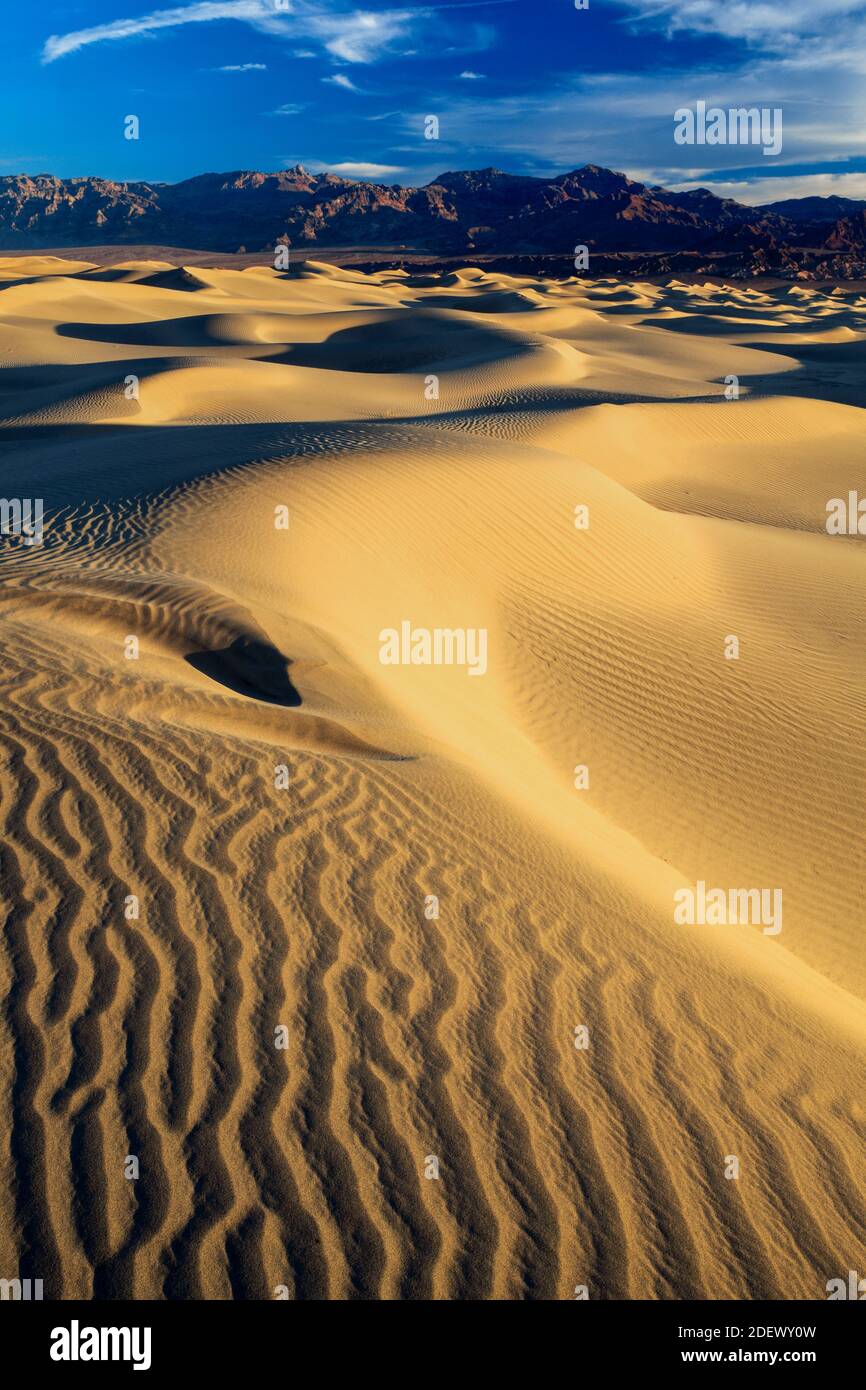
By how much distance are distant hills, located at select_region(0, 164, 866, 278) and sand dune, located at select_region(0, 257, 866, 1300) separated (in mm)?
92938

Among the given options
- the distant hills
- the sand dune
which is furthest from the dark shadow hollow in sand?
the distant hills

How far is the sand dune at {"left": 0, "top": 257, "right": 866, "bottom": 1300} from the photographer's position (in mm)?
3123

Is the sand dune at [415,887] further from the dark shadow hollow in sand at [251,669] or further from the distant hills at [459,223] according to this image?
the distant hills at [459,223]

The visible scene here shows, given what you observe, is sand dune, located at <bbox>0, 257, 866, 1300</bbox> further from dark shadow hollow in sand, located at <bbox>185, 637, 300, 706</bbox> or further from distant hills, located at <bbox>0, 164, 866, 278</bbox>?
distant hills, located at <bbox>0, 164, 866, 278</bbox>

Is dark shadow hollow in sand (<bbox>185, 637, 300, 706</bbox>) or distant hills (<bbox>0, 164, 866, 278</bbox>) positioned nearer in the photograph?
dark shadow hollow in sand (<bbox>185, 637, 300, 706</bbox>)

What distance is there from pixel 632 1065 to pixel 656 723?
552 centimetres

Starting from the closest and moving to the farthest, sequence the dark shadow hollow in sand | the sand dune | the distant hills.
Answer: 1. the sand dune
2. the dark shadow hollow in sand
3. the distant hills

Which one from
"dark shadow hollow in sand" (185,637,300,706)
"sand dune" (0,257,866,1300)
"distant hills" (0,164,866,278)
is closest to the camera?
"sand dune" (0,257,866,1300)

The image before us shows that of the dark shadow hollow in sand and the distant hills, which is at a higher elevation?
the distant hills

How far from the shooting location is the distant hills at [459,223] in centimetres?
10769

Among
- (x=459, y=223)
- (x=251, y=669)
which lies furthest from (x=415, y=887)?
(x=459, y=223)

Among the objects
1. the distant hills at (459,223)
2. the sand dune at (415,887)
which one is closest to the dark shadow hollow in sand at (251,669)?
the sand dune at (415,887)

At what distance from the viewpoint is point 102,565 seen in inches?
369
